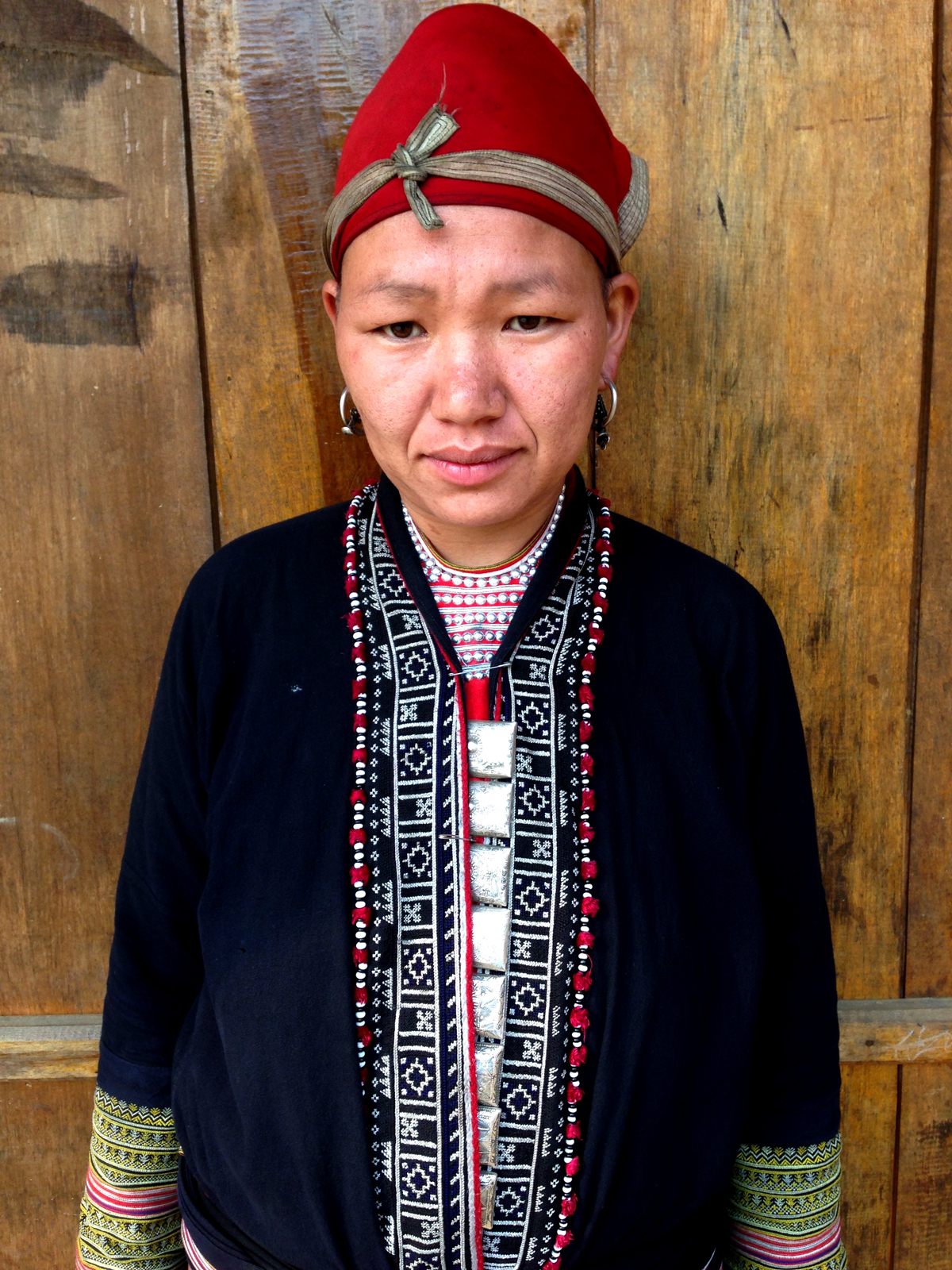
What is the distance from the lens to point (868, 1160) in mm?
1445

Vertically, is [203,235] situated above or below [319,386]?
above

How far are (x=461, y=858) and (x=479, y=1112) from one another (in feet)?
0.78

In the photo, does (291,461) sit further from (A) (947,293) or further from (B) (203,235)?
(A) (947,293)

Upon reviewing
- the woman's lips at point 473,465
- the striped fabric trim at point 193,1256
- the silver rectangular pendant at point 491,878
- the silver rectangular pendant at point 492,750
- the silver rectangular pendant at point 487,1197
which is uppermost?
the woman's lips at point 473,465

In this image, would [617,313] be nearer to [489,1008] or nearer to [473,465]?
[473,465]

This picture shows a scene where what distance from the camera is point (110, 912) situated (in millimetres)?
1360

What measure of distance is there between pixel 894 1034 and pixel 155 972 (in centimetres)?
103

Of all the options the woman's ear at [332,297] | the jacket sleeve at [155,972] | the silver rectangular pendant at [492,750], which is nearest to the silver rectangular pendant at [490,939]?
the silver rectangular pendant at [492,750]

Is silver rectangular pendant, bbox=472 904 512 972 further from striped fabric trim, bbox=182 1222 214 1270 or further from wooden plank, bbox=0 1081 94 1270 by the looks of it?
wooden plank, bbox=0 1081 94 1270

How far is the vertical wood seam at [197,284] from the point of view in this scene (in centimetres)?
118

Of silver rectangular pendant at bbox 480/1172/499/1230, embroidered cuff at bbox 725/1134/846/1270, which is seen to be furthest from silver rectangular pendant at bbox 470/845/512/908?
embroidered cuff at bbox 725/1134/846/1270

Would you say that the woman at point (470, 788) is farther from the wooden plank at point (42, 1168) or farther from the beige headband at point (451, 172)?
the wooden plank at point (42, 1168)

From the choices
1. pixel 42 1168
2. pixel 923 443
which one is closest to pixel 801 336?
pixel 923 443

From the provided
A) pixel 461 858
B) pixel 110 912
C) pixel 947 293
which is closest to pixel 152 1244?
pixel 110 912
